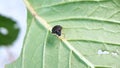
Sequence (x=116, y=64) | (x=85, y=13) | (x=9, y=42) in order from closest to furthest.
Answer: (x=116, y=64)
(x=85, y=13)
(x=9, y=42)

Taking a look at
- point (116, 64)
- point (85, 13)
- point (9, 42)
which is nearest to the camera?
point (116, 64)

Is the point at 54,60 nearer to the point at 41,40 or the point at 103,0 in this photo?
the point at 41,40

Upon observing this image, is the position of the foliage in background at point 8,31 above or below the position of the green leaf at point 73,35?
above

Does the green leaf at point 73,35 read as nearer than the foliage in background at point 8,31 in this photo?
Yes

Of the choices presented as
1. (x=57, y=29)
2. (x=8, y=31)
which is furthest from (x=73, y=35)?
(x=8, y=31)

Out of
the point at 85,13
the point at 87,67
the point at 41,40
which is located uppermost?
the point at 85,13

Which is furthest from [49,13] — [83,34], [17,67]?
[17,67]

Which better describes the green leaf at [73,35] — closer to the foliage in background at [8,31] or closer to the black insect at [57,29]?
the black insect at [57,29]

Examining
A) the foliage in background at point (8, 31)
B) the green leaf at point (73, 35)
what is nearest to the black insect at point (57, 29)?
the green leaf at point (73, 35)
